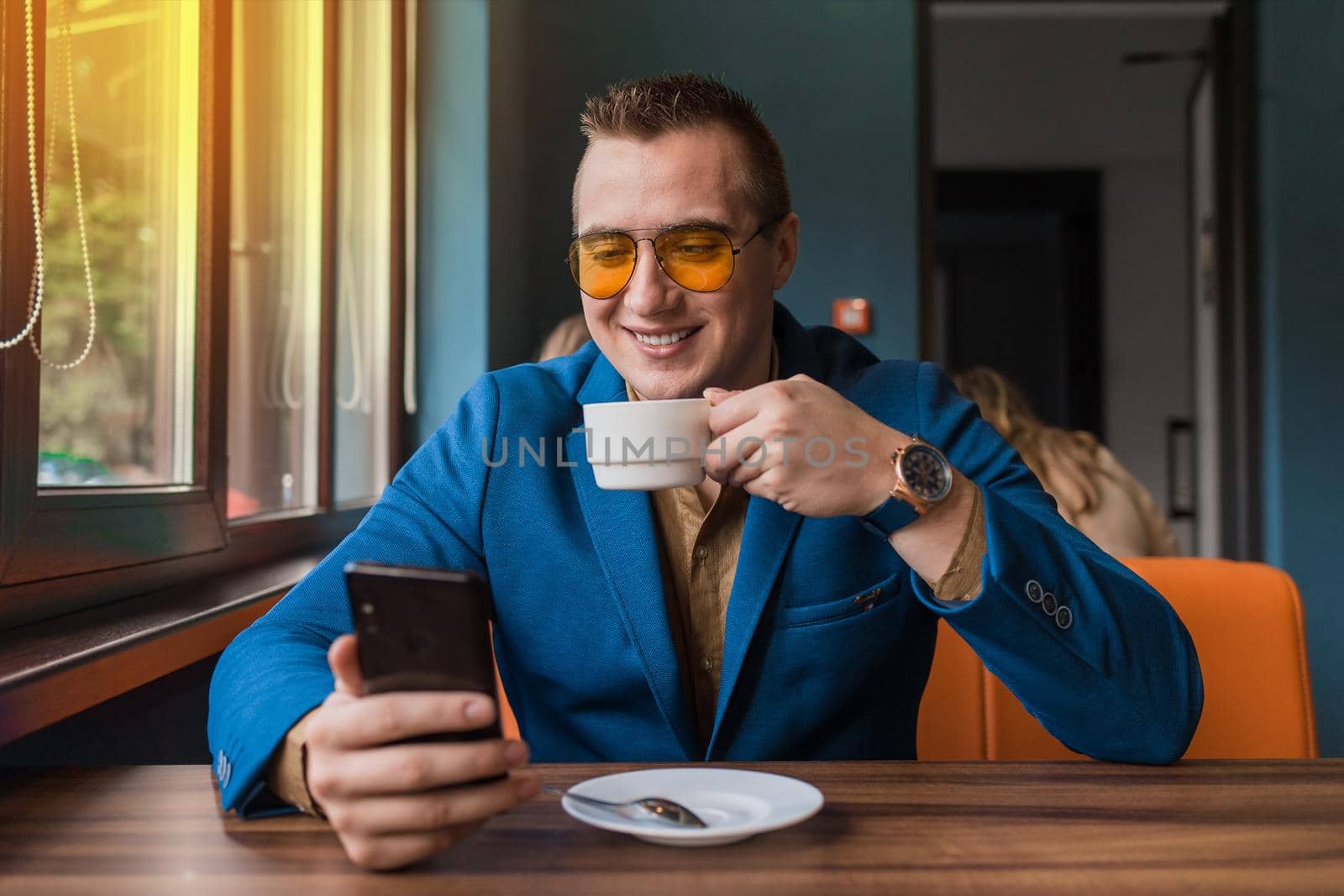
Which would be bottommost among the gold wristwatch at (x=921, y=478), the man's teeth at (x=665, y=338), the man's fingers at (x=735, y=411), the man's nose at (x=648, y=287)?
the gold wristwatch at (x=921, y=478)

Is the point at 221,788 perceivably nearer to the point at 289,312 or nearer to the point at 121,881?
the point at 121,881

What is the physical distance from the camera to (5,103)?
4.11ft

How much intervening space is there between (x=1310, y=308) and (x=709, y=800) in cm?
389

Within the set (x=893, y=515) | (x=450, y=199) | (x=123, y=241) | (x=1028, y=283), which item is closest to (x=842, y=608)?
(x=893, y=515)

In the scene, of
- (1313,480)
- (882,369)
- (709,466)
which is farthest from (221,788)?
(1313,480)

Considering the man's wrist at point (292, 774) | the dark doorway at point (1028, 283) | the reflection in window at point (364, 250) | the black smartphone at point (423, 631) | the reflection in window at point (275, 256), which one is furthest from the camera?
the dark doorway at point (1028, 283)

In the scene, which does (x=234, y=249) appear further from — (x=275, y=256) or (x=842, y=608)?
(x=842, y=608)

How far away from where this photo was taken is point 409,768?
0.72 meters

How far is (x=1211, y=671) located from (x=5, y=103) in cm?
154

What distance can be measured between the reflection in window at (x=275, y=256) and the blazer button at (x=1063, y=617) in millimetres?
1608

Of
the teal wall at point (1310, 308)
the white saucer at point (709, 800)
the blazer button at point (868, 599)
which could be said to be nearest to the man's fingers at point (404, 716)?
the white saucer at point (709, 800)

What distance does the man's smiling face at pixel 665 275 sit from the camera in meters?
1.35

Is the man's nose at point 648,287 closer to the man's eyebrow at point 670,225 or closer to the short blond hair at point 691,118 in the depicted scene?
the man's eyebrow at point 670,225

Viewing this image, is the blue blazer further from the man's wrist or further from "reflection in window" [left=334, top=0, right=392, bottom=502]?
"reflection in window" [left=334, top=0, right=392, bottom=502]
